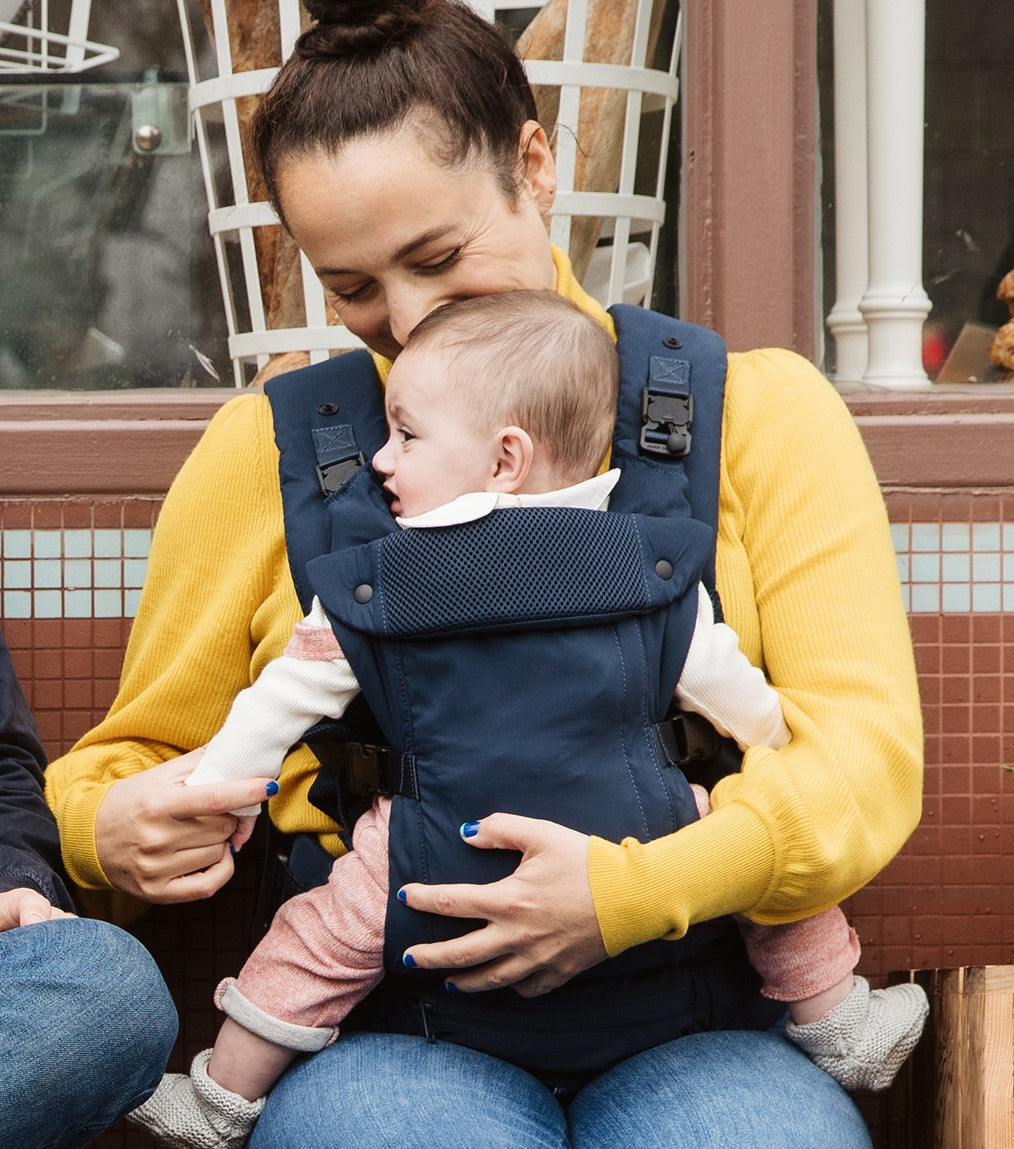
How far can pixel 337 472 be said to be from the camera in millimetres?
1772

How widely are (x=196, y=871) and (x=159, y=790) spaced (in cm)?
13

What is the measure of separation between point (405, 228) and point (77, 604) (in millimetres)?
1000

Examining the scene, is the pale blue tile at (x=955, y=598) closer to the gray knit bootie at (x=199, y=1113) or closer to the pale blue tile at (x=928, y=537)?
the pale blue tile at (x=928, y=537)

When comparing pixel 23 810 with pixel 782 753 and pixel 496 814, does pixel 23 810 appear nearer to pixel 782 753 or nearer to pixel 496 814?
pixel 496 814

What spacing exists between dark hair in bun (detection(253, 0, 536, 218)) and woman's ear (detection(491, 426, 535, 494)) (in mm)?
354

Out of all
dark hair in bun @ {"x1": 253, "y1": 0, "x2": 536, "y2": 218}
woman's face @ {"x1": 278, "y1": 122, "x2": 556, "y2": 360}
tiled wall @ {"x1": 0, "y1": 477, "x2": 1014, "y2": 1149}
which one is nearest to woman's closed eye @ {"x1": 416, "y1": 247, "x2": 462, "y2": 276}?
woman's face @ {"x1": 278, "y1": 122, "x2": 556, "y2": 360}

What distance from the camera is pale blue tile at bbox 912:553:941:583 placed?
236 cm

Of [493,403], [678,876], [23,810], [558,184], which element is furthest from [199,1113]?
[558,184]

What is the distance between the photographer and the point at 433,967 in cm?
158

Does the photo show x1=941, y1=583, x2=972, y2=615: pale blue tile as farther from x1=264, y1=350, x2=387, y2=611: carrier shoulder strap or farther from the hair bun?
the hair bun

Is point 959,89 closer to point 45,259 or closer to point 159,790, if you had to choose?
point 45,259

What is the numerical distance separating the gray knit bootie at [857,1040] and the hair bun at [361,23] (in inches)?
50.8

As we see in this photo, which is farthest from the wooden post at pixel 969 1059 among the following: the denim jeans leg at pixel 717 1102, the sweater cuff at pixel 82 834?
the sweater cuff at pixel 82 834

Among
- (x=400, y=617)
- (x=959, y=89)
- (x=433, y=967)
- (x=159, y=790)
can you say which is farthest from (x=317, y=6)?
(x=959, y=89)
